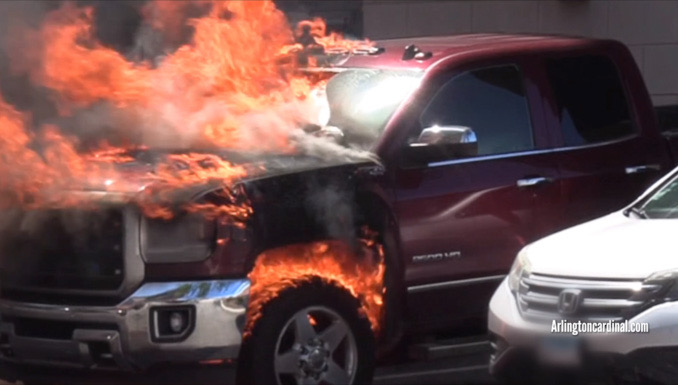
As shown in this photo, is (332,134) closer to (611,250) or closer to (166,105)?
(166,105)

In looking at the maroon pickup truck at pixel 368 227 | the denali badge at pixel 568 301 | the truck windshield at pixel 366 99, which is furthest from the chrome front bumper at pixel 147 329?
the denali badge at pixel 568 301

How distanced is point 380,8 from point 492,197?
23.7 feet

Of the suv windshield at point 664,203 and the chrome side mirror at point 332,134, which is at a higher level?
the chrome side mirror at point 332,134

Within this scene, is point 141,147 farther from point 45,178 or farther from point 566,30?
point 566,30

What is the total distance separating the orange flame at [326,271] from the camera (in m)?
7.10

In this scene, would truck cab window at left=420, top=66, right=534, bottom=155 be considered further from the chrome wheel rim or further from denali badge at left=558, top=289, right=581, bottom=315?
denali badge at left=558, top=289, right=581, bottom=315

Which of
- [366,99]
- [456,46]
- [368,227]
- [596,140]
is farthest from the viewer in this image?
[596,140]

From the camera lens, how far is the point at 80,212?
23.0 ft

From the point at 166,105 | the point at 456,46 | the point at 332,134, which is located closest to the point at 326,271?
the point at 332,134

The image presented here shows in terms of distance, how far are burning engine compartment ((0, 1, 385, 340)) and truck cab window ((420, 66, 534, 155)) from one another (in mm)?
660

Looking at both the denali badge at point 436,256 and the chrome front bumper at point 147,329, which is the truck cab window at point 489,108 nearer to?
the denali badge at point 436,256

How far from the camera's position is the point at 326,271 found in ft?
24.2

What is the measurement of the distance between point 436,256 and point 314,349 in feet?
3.15

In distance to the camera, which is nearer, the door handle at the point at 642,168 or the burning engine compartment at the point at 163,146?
the burning engine compartment at the point at 163,146
